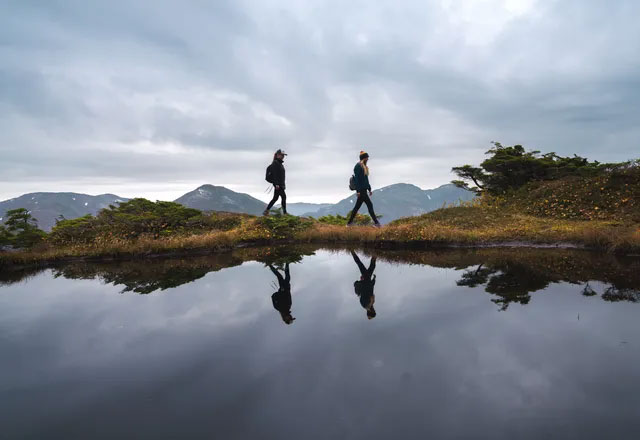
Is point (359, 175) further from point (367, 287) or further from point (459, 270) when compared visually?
point (367, 287)

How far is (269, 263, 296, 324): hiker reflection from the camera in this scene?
15.5 feet

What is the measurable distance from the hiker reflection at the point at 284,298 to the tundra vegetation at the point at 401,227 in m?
5.38

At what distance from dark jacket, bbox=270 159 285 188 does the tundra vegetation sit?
1695 millimetres

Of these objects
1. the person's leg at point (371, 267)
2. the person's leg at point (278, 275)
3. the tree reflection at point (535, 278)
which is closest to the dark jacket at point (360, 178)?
the person's leg at point (371, 267)

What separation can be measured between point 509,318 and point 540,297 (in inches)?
54.0

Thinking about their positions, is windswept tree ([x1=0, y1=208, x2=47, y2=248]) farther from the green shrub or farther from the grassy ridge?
the green shrub

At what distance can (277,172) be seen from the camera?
15.3m

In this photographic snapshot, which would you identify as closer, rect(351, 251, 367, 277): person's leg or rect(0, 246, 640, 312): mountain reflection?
rect(0, 246, 640, 312): mountain reflection

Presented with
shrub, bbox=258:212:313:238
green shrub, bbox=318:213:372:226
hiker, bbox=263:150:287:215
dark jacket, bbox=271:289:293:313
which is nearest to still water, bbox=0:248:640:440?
dark jacket, bbox=271:289:293:313

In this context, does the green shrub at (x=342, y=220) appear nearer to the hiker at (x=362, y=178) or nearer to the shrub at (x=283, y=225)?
the shrub at (x=283, y=225)

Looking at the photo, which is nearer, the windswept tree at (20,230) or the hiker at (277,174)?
the windswept tree at (20,230)

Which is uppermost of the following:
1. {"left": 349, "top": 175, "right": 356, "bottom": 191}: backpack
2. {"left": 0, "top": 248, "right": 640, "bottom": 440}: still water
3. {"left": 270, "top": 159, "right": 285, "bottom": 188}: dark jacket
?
{"left": 270, "top": 159, "right": 285, "bottom": 188}: dark jacket

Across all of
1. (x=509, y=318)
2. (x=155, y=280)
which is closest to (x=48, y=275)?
(x=155, y=280)

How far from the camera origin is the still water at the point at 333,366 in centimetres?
234
